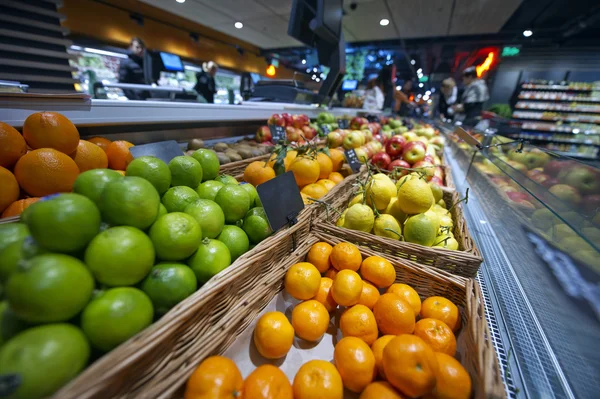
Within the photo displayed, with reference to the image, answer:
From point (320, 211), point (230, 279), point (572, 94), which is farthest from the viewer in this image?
point (572, 94)

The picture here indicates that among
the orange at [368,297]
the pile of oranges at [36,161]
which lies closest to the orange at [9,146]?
the pile of oranges at [36,161]

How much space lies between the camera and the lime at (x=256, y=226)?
985 millimetres

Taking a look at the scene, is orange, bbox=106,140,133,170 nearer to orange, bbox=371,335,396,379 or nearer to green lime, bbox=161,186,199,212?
green lime, bbox=161,186,199,212

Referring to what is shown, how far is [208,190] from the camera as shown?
1029mm

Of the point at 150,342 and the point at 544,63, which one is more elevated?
the point at 544,63

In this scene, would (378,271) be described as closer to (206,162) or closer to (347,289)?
(347,289)

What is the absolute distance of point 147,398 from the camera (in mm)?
Result: 535

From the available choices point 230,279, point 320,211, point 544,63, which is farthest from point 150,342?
point 544,63

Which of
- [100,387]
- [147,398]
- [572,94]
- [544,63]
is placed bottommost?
[147,398]

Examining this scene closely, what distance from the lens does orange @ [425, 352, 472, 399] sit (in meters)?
0.61

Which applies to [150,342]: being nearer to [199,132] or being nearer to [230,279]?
[230,279]

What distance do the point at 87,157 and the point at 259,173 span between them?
2.45 feet

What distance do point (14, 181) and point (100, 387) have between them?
85 cm

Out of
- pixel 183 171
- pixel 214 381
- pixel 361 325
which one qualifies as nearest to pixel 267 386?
pixel 214 381
